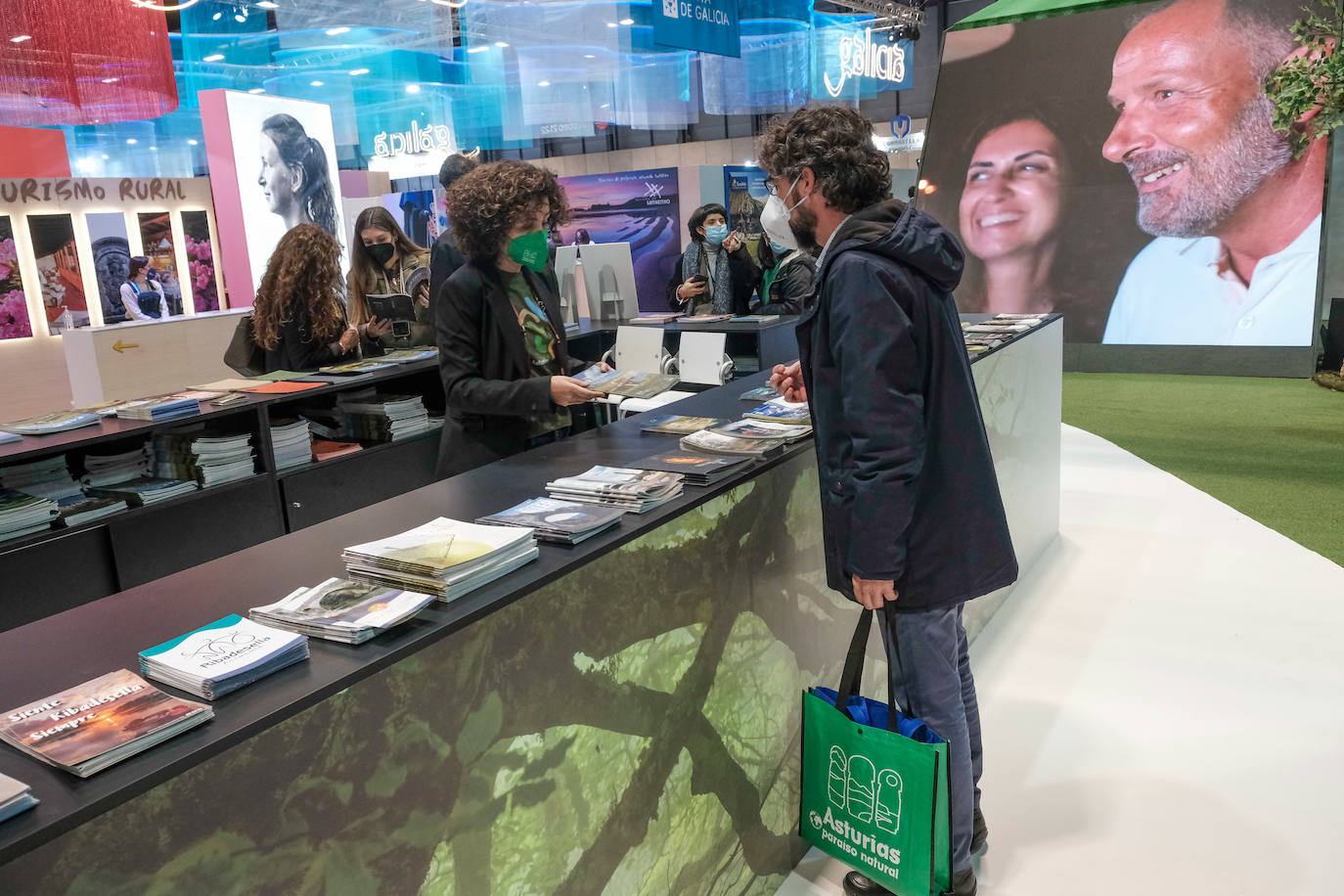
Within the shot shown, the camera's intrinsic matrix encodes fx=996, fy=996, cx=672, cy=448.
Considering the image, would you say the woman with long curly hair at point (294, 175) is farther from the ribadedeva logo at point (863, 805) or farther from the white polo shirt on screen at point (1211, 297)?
the ribadedeva logo at point (863, 805)

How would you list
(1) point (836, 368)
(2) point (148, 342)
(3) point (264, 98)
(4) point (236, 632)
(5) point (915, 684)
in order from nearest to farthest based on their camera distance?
(4) point (236, 632) < (1) point (836, 368) < (5) point (915, 684) < (2) point (148, 342) < (3) point (264, 98)

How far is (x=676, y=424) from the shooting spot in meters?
2.67

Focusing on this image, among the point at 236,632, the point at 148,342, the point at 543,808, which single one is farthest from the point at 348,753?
the point at 148,342

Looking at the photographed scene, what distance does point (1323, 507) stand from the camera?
5023 mm

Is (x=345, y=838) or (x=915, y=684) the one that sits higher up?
(x=345, y=838)

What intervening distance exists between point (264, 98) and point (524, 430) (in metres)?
6.52

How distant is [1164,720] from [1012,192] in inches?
265

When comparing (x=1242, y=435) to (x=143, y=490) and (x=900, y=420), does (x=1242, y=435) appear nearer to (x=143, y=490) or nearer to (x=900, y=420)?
(x=900, y=420)

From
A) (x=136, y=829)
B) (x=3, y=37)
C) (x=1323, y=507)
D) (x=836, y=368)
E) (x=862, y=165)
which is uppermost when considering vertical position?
(x=3, y=37)

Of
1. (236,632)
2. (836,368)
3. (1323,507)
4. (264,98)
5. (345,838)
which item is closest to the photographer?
(345,838)

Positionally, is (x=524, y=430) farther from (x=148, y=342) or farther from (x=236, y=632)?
(x=148, y=342)

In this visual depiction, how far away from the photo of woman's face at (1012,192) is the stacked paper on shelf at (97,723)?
8.64m

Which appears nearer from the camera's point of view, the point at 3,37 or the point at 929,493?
the point at 929,493

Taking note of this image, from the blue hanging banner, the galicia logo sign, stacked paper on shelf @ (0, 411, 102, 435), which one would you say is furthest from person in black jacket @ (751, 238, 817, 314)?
the galicia logo sign
